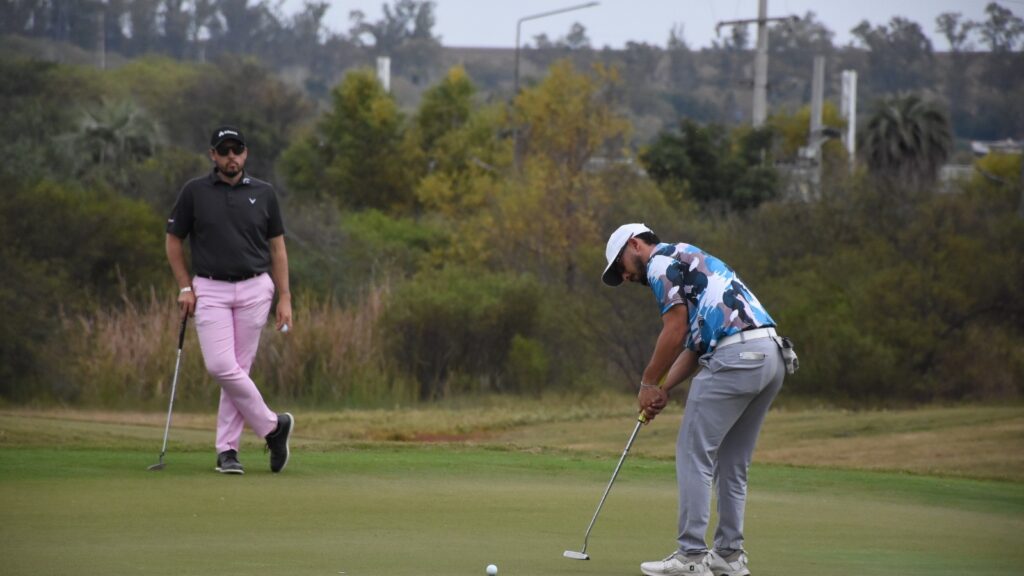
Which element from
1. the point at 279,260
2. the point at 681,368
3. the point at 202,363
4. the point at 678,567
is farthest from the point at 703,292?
the point at 202,363

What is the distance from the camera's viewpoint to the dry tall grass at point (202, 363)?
70.3 feet

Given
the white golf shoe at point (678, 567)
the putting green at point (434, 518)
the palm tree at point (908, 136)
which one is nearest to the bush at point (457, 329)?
the putting green at point (434, 518)

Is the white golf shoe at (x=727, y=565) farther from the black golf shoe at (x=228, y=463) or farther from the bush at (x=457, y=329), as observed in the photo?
the bush at (x=457, y=329)

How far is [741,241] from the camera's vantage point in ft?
97.3

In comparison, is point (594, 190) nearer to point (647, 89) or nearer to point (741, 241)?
point (741, 241)

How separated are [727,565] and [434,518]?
1.97 m

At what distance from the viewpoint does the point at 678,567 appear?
21.9 ft

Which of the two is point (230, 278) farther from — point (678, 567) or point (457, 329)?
point (457, 329)

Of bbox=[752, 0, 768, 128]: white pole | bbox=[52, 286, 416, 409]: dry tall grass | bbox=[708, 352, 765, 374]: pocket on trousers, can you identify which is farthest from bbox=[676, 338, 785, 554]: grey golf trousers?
bbox=[752, 0, 768, 128]: white pole

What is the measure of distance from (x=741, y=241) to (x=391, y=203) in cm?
2508

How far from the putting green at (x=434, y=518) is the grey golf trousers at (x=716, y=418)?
0.92ft

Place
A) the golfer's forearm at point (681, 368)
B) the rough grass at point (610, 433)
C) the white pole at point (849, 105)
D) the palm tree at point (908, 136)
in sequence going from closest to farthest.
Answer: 1. the golfer's forearm at point (681, 368)
2. the rough grass at point (610, 433)
3. the palm tree at point (908, 136)
4. the white pole at point (849, 105)

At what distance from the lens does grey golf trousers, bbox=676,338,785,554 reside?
685 cm

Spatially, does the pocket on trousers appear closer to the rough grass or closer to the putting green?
the putting green
